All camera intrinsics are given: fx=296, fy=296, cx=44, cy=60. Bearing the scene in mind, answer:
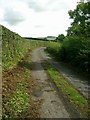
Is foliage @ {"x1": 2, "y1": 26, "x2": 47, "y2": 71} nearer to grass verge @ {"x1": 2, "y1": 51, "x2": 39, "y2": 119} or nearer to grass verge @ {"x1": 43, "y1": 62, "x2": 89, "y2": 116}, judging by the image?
grass verge @ {"x1": 43, "y1": 62, "x2": 89, "y2": 116}

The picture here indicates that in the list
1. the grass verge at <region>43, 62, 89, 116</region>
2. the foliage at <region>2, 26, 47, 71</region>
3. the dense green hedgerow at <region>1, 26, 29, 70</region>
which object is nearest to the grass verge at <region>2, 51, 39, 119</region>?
the grass verge at <region>43, 62, 89, 116</region>

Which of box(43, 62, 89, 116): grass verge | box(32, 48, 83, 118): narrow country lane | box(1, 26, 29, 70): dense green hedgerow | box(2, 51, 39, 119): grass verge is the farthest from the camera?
box(1, 26, 29, 70): dense green hedgerow

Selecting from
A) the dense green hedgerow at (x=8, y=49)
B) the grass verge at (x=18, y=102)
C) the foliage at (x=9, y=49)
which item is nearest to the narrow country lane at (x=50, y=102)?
the grass verge at (x=18, y=102)

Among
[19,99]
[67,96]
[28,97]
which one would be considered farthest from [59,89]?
[19,99]

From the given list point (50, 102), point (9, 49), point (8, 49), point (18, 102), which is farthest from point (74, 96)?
point (9, 49)

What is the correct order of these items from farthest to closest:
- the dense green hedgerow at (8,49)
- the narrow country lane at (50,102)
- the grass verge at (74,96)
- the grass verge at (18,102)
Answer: the dense green hedgerow at (8,49) < the grass verge at (74,96) < the narrow country lane at (50,102) < the grass verge at (18,102)

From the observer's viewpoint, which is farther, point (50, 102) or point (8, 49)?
point (8, 49)

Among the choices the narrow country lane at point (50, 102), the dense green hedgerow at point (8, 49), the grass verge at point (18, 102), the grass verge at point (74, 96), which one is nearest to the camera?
the grass verge at point (18, 102)

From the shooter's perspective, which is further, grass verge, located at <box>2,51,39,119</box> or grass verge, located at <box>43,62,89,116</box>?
grass verge, located at <box>43,62,89,116</box>

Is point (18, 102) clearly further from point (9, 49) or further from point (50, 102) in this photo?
point (9, 49)

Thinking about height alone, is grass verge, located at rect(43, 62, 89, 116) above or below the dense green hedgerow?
below

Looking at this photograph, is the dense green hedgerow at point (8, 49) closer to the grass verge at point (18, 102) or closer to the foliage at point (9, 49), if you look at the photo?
the foliage at point (9, 49)

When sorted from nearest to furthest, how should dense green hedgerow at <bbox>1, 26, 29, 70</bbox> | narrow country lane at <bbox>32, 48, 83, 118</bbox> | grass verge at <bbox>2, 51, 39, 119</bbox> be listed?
grass verge at <bbox>2, 51, 39, 119</bbox>, narrow country lane at <bbox>32, 48, 83, 118</bbox>, dense green hedgerow at <bbox>1, 26, 29, 70</bbox>

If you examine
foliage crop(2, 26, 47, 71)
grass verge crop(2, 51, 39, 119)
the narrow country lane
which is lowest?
the narrow country lane
